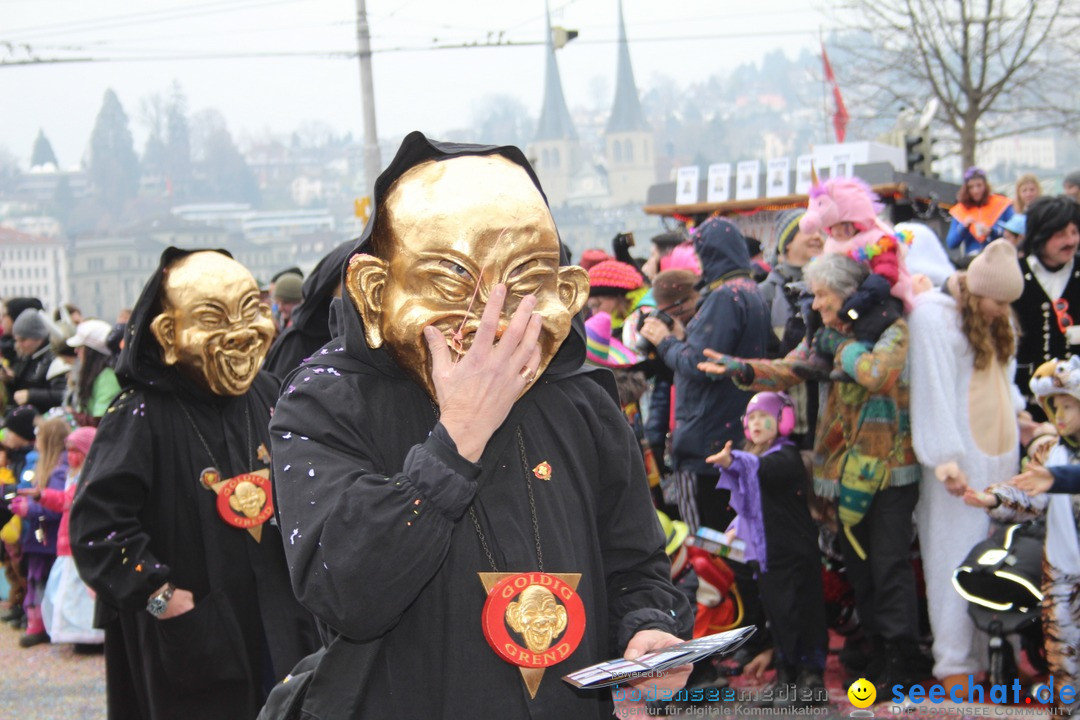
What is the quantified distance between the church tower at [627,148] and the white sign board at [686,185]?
86.3 metres

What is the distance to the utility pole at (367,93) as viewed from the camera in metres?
18.0

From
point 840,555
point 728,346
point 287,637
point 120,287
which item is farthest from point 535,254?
point 120,287

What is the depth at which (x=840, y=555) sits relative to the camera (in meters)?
6.10

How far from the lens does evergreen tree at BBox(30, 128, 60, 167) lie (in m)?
44.6

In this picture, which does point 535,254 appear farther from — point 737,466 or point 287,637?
point 737,466

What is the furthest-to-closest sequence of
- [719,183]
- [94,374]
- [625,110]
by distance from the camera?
[625,110]
[719,183]
[94,374]

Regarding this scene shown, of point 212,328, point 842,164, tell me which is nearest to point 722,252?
point 212,328

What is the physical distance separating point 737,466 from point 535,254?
342 cm

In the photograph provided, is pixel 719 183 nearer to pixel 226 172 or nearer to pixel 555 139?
pixel 226 172

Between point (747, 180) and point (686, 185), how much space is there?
122 centimetres

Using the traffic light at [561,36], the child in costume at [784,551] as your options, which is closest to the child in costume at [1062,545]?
the child in costume at [784,551]

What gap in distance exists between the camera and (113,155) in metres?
39.0

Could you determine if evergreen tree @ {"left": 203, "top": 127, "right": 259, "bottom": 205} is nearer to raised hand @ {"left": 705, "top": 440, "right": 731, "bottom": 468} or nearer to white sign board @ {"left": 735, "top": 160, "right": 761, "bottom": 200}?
white sign board @ {"left": 735, "top": 160, "right": 761, "bottom": 200}

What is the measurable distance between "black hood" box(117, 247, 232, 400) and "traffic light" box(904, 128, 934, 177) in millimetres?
14480
